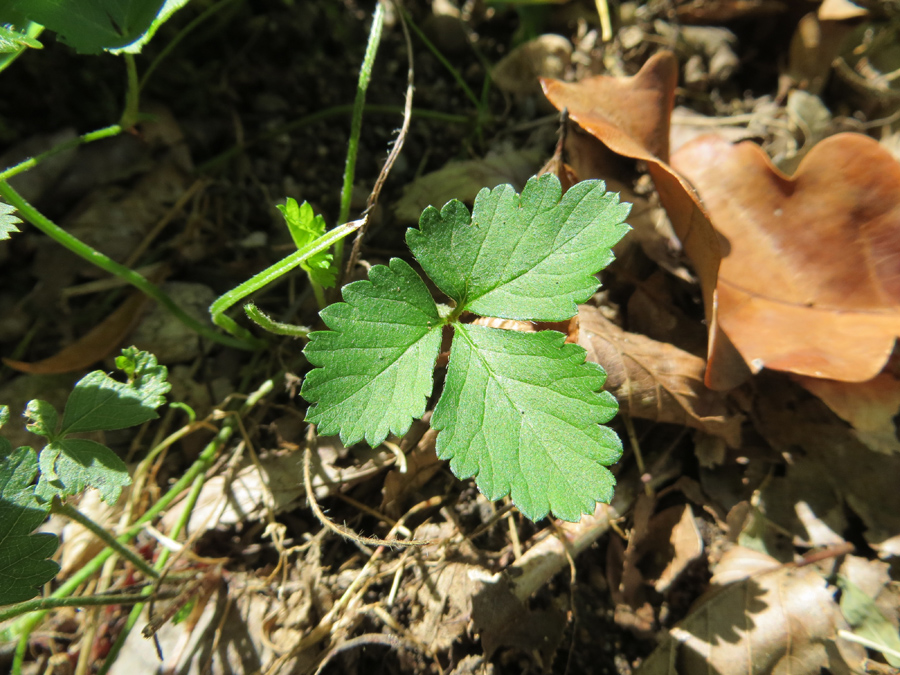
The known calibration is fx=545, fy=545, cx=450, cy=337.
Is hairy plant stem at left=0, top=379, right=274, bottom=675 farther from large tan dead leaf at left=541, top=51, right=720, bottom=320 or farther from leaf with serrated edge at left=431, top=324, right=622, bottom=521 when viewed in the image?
large tan dead leaf at left=541, top=51, right=720, bottom=320

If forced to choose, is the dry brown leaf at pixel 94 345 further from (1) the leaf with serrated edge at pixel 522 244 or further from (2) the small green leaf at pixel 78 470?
(1) the leaf with serrated edge at pixel 522 244

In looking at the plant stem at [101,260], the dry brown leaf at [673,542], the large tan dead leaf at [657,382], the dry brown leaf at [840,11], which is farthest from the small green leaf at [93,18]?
the dry brown leaf at [840,11]

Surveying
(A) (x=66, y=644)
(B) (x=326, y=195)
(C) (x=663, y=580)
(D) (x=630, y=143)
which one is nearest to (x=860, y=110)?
(D) (x=630, y=143)

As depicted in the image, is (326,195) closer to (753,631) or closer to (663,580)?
(663,580)

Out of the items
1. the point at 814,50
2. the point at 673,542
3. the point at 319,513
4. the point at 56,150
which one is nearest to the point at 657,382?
the point at 673,542

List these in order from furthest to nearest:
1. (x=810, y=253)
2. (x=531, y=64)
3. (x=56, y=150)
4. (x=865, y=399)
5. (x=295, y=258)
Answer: (x=531, y=64)
(x=810, y=253)
(x=865, y=399)
(x=56, y=150)
(x=295, y=258)

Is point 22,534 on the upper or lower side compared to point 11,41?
lower

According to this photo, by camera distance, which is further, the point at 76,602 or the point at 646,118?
the point at 646,118

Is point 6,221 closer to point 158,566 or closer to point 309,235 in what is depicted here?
point 309,235
